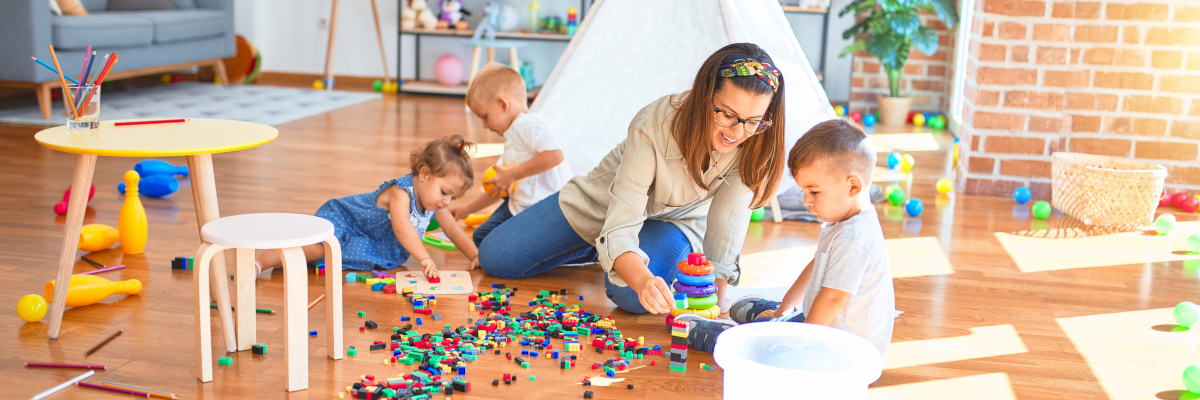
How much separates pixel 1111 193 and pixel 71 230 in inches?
118

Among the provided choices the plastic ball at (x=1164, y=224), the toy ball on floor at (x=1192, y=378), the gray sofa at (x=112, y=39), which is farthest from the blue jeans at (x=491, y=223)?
the gray sofa at (x=112, y=39)

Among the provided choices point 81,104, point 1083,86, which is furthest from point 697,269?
point 1083,86

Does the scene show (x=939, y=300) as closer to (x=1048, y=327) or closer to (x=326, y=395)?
(x=1048, y=327)

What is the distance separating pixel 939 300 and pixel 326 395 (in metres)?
1.50

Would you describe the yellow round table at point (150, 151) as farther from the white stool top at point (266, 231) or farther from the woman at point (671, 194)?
the woman at point (671, 194)

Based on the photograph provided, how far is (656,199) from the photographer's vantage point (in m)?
2.10

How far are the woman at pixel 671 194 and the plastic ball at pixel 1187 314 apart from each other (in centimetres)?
101

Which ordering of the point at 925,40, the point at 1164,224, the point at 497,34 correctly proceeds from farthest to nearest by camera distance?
the point at 497,34
the point at 925,40
the point at 1164,224

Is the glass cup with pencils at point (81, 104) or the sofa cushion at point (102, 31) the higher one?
the sofa cushion at point (102, 31)

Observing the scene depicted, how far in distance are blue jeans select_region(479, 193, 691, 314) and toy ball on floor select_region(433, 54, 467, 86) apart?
394 cm

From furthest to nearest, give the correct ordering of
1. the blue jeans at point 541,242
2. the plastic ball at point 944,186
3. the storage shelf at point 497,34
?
the storage shelf at point 497,34
the plastic ball at point 944,186
the blue jeans at point 541,242

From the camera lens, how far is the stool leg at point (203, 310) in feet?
5.14

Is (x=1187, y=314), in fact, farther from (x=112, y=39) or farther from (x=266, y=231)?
(x=112, y=39)

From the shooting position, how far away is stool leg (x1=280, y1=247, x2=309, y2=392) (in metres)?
1.57
